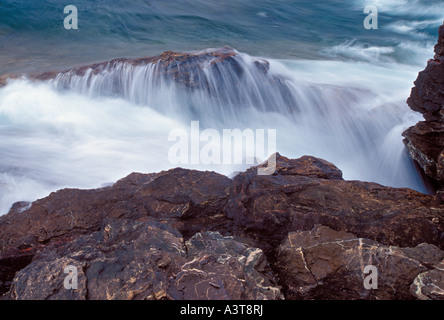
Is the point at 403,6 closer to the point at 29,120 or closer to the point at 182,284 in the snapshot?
the point at 29,120

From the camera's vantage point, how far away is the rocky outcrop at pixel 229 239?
2.91m

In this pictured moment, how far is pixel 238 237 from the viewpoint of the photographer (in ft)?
12.6

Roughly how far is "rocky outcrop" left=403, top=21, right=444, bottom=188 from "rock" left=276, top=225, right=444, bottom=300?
7.88 ft

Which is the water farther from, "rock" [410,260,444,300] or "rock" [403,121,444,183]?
"rock" [410,260,444,300]

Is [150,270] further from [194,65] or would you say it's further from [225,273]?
[194,65]

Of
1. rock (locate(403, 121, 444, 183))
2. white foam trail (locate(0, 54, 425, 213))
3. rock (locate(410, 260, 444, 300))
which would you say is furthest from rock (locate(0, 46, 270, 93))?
rock (locate(410, 260, 444, 300))

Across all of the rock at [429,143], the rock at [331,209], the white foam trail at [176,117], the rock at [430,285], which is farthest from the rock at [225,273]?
the white foam trail at [176,117]

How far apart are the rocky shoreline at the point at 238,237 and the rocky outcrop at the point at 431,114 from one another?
0.06ft

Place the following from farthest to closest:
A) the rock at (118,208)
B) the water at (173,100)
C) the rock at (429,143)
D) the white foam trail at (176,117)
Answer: the white foam trail at (176,117) → the water at (173,100) → the rock at (429,143) → the rock at (118,208)

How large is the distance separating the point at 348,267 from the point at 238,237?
3.91 ft

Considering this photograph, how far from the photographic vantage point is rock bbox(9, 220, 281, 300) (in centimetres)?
280

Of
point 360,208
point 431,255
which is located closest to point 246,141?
point 360,208

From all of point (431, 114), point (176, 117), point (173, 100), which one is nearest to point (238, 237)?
point (431, 114)

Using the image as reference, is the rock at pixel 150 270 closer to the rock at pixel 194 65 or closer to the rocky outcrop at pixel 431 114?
the rocky outcrop at pixel 431 114
